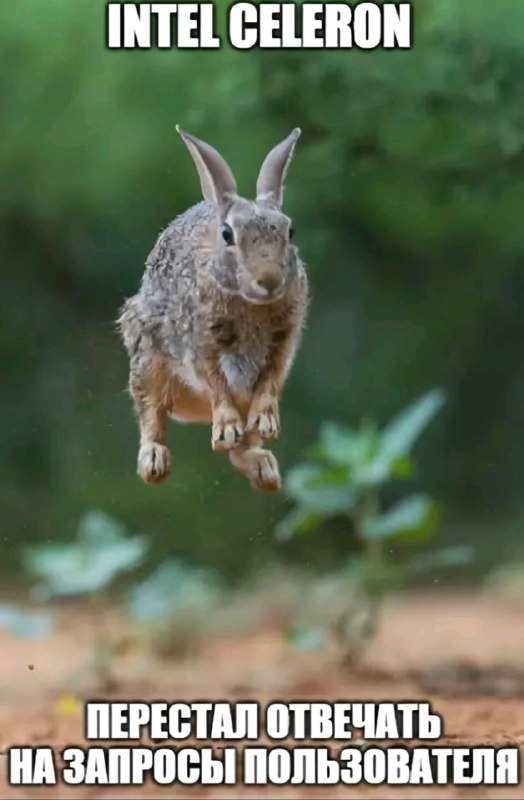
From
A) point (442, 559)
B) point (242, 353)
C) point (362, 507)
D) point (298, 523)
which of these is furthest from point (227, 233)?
point (442, 559)

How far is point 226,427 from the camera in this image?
3209 millimetres

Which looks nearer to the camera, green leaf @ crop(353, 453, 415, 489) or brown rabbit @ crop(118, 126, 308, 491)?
brown rabbit @ crop(118, 126, 308, 491)

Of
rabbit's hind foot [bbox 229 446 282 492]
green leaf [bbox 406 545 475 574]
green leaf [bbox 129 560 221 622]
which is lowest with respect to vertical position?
green leaf [bbox 129 560 221 622]

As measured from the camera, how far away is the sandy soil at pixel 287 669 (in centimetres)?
513

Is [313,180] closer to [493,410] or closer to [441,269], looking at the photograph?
[441,269]

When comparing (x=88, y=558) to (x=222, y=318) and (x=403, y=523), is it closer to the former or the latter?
(x=403, y=523)

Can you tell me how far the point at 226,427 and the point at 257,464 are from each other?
175mm

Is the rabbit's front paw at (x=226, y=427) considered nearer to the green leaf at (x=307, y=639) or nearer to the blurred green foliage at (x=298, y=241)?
the blurred green foliage at (x=298, y=241)

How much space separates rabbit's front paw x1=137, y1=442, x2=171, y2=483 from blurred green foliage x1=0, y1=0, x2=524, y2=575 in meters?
1.80

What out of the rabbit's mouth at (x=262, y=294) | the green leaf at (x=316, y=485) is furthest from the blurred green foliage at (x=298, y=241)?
the rabbit's mouth at (x=262, y=294)

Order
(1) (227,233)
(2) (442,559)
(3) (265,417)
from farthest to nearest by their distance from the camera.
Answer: (2) (442,559) < (3) (265,417) < (1) (227,233)

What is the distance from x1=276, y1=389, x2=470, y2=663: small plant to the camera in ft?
17.9

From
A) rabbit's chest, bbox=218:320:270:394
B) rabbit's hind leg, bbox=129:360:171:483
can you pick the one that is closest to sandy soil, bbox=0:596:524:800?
rabbit's hind leg, bbox=129:360:171:483

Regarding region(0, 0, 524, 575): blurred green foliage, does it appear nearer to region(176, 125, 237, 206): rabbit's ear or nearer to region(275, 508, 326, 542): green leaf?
region(275, 508, 326, 542): green leaf
